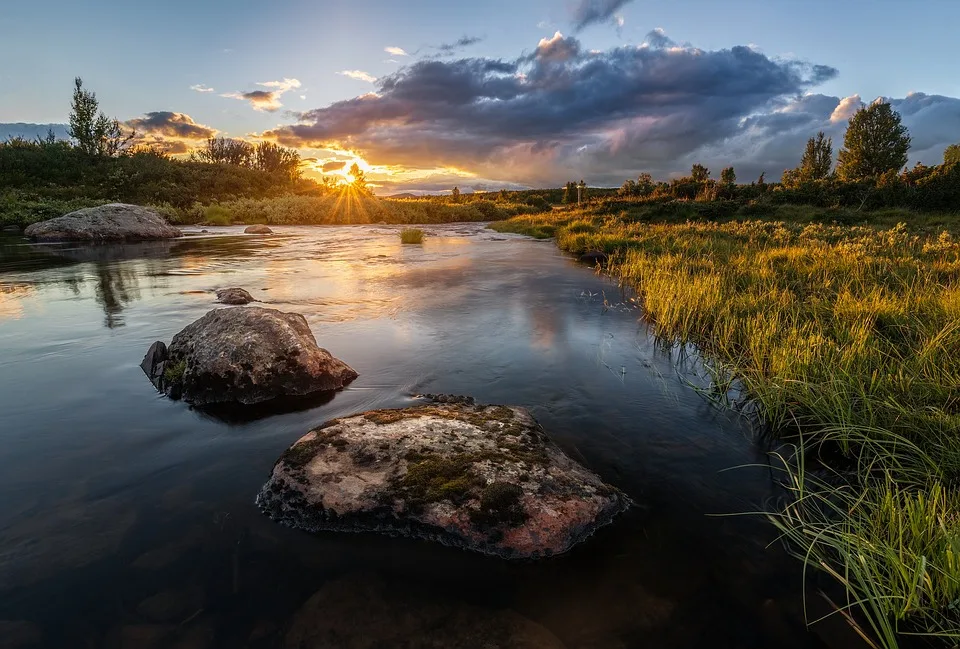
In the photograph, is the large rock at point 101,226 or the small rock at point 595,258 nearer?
the small rock at point 595,258

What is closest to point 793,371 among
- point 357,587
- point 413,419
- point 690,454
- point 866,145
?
point 690,454

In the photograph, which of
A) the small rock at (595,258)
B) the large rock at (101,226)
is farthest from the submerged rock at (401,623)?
the large rock at (101,226)

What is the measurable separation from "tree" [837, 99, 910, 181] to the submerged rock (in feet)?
231

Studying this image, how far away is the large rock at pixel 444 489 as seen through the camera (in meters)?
3.32

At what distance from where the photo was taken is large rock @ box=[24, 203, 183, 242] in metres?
24.7

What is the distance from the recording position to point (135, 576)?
3.04m

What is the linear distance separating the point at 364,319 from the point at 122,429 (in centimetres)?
510

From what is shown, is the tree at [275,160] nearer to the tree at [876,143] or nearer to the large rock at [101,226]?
the large rock at [101,226]

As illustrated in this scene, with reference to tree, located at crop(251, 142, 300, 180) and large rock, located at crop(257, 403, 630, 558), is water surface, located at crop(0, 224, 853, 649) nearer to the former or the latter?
large rock, located at crop(257, 403, 630, 558)

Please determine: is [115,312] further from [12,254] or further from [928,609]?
[12,254]

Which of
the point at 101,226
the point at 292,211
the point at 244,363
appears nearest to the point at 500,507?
the point at 244,363

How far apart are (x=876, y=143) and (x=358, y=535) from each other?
76.9m

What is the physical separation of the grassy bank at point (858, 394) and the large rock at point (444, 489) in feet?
5.23

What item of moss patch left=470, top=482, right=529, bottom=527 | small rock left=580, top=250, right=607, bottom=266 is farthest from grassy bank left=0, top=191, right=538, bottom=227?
moss patch left=470, top=482, right=529, bottom=527
